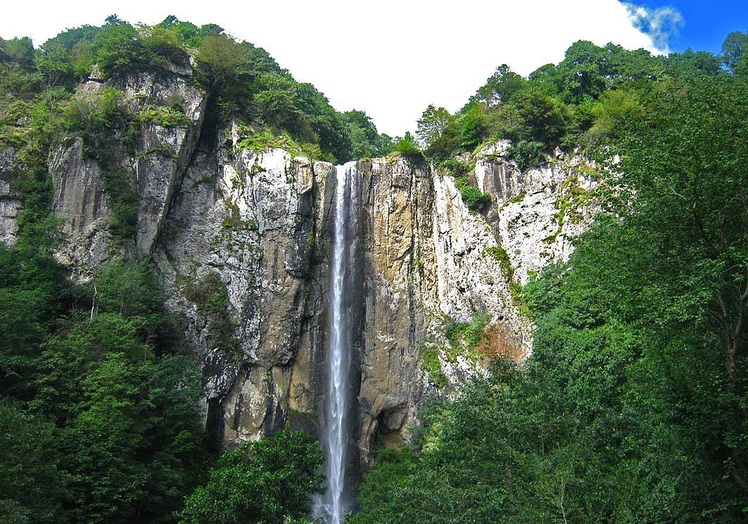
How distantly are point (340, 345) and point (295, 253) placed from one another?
4841 millimetres

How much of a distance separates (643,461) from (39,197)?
24722 millimetres

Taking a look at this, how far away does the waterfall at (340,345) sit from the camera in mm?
22297

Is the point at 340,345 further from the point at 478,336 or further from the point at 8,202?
the point at 8,202

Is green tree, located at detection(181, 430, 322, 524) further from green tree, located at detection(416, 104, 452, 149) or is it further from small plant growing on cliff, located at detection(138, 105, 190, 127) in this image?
green tree, located at detection(416, 104, 452, 149)

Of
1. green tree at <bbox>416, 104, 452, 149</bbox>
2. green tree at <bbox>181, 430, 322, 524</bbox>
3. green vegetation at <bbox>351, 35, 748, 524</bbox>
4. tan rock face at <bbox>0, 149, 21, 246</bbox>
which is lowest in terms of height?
green tree at <bbox>181, 430, 322, 524</bbox>

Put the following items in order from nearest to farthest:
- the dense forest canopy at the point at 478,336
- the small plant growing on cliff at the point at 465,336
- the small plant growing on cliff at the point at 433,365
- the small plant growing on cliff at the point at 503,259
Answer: the dense forest canopy at the point at 478,336, the small plant growing on cliff at the point at 465,336, the small plant growing on cliff at the point at 433,365, the small plant growing on cliff at the point at 503,259

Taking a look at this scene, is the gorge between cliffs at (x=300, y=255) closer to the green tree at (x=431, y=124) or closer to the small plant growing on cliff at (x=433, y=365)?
the small plant growing on cliff at (x=433, y=365)

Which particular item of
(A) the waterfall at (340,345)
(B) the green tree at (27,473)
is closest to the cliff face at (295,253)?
(A) the waterfall at (340,345)

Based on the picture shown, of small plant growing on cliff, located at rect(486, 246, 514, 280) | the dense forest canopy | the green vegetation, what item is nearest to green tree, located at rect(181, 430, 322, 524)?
the dense forest canopy

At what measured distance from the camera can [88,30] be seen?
4000 centimetres

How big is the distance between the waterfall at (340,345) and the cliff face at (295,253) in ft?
1.57

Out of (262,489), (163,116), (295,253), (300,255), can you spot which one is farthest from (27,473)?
(163,116)

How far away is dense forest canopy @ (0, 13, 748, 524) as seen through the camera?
1012 centimetres

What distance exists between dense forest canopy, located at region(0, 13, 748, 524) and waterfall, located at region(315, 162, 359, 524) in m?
2.76
